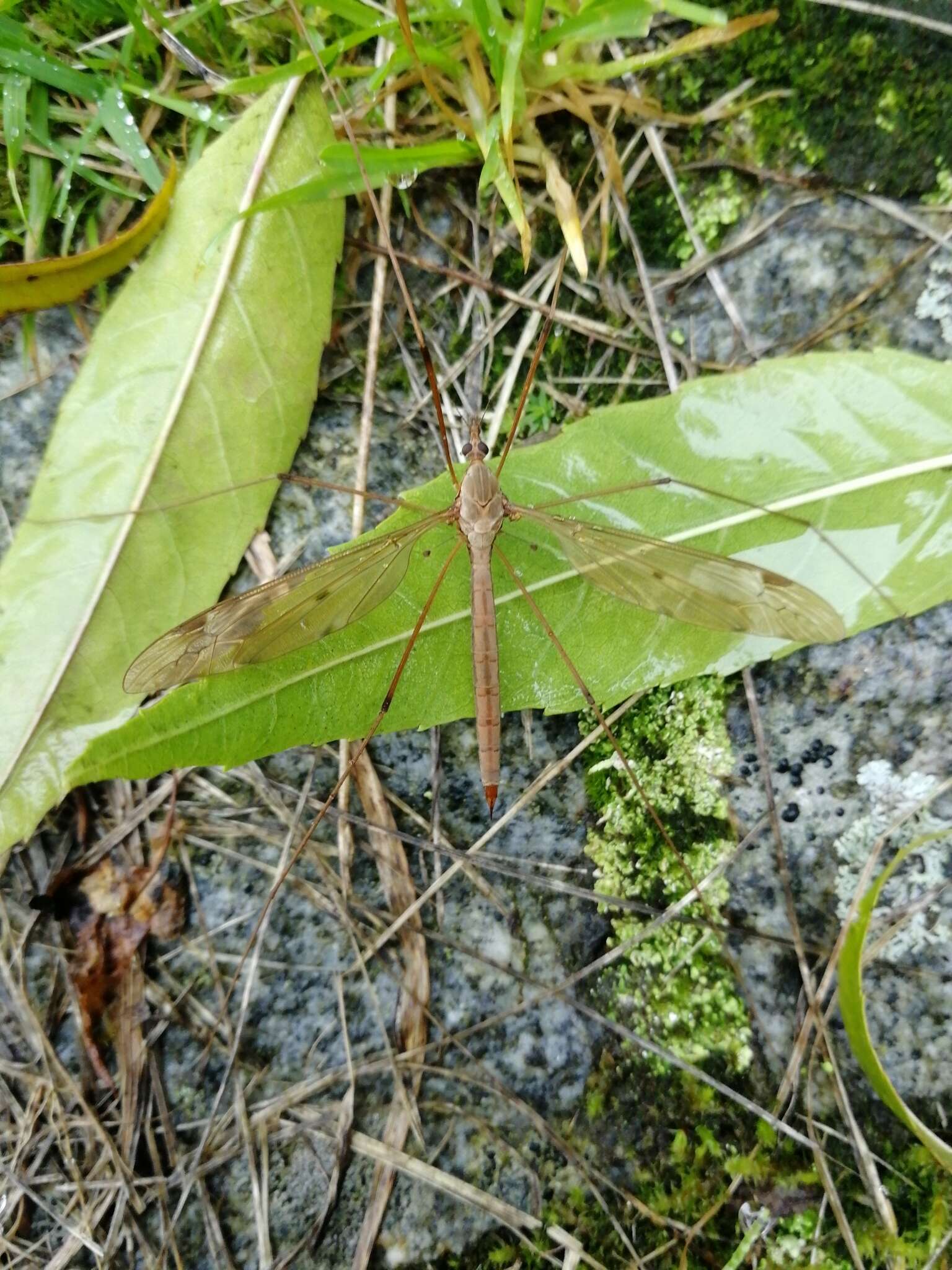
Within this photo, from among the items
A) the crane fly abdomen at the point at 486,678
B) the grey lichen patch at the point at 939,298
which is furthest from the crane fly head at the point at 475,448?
the grey lichen patch at the point at 939,298

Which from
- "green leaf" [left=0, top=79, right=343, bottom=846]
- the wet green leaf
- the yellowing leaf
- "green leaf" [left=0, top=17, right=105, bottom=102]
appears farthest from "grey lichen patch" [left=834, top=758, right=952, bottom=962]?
"green leaf" [left=0, top=17, right=105, bottom=102]

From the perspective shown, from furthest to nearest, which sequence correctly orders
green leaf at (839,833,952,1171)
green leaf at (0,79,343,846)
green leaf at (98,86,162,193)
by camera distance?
green leaf at (98,86,162,193) < green leaf at (0,79,343,846) < green leaf at (839,833,952,1171)

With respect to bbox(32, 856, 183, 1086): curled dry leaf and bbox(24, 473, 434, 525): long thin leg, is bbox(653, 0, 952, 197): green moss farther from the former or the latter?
bbox(32, 856, 183, 1086): curled dry leaf

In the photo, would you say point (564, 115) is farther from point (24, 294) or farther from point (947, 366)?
point (24, 294)

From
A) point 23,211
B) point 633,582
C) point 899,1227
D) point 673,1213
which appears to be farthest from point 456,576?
point 899,1227

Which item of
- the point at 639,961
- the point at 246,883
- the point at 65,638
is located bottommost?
the point at 639,961

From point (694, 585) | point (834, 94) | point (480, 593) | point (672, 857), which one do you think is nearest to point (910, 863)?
point (672, 857)
